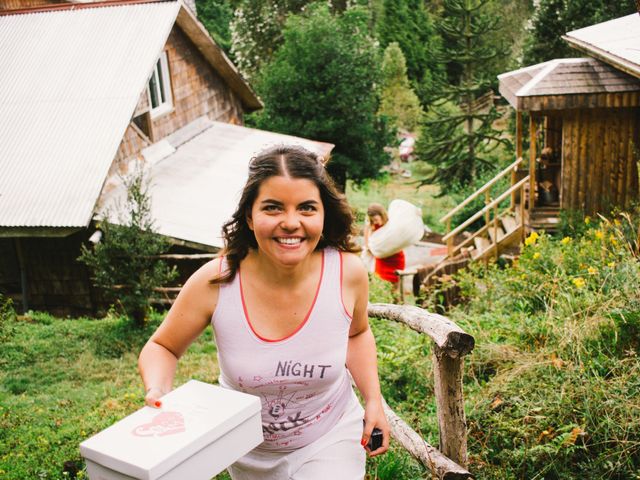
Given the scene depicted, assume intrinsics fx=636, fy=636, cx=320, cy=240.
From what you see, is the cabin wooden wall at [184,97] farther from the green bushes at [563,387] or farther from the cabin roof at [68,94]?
the green bushes at [563,387]

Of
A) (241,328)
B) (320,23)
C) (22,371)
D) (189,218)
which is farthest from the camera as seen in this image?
(320,23)

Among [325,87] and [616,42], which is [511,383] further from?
[325,87]

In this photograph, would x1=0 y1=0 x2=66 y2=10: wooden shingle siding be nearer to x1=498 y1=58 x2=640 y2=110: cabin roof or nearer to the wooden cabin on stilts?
the wooden cabin on stilts

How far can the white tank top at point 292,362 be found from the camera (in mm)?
2213

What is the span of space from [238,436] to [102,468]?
397mm

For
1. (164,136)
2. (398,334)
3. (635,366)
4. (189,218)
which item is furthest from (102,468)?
(164,136)

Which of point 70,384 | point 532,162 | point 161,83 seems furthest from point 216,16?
point 70,384

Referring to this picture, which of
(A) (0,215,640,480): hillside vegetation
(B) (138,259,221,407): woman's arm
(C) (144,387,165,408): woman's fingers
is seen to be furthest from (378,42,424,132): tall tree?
(C) (144,387,165,408): woman's fingers

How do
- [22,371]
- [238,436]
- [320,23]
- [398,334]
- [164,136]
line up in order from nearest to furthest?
1. [238,436]
2. [398,334]
3. [22,371]
4. [164,136]
5. [320,23]

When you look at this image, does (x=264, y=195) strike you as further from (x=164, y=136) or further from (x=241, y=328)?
(x=164, y=136)

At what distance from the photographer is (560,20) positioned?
21703 millimetres

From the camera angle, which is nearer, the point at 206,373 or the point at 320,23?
the point at 206,373

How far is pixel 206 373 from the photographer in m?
6.87

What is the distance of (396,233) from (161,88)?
30.0ft
